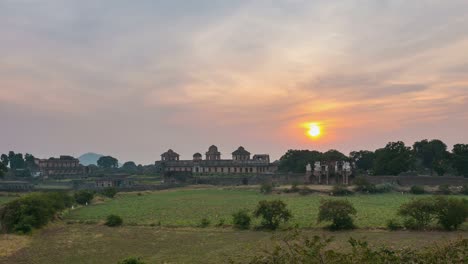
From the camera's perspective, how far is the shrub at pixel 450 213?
92.1 feet

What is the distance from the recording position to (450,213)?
92.2 feet

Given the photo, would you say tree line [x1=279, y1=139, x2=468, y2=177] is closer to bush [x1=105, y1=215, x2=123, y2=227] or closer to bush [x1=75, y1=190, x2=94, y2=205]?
bush [x1=75, y1=190, x2=94, y2=205]

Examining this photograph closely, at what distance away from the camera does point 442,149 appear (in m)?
94.0

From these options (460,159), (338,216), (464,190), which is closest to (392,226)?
(338,216)

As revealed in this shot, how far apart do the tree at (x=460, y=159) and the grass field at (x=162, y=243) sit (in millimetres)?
53986

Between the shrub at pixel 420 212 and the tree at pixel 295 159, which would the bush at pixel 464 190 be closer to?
the shrub at pixel 420 212

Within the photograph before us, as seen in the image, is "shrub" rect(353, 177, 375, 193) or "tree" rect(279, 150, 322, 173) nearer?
"shrub" rect(353, 177, 375, 193)

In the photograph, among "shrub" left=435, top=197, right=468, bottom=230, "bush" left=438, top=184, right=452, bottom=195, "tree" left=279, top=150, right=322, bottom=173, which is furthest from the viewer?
"tree" left=279, top=150, right=322, bottom=173

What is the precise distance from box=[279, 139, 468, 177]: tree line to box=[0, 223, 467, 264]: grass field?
53.9 meters

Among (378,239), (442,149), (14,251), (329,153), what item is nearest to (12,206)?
(14,251)

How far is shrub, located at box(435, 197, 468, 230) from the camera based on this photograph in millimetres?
28062

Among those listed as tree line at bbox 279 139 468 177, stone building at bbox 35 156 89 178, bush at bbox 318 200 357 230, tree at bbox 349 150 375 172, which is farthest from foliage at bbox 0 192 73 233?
stone building at bbox 35 156 89 178

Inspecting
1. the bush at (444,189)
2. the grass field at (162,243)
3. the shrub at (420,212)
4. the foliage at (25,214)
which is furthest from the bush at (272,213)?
the bush at (444,189)

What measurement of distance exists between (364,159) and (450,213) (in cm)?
7128
